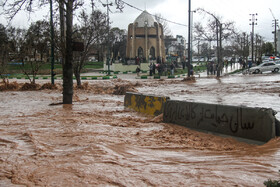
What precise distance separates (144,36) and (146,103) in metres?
49.2

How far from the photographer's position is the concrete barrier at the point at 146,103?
8805mm

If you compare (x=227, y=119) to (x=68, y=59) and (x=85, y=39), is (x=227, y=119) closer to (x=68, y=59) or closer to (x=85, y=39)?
(x=68, y=59)

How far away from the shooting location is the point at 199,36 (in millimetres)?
37812

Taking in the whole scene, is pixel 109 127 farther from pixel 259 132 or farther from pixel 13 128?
pixel 259 132

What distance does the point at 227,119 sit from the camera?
6156mm

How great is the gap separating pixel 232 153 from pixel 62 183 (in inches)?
109

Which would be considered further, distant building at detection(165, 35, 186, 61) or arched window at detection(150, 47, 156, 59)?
distant building at detection(165, 35, 186, 61)

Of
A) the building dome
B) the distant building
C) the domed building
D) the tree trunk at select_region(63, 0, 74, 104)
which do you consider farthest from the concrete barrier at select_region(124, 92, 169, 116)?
the distant building

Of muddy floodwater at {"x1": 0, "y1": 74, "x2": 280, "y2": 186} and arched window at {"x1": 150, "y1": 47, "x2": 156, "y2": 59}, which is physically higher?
arched window at {"x1": 150, "y1": 47, "x2": 156, "y2": 59}

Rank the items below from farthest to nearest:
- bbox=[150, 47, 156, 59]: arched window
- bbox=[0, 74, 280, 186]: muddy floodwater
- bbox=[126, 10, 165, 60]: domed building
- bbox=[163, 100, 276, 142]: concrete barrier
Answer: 1. bbox=[150, 47, 156, 59]: arched window
2. bbox=[126, 10, 165, 60]: domed building
3. bbox=[163, 100, 276, 142]: concrete barrier
4. bbox=[0, 74, 280, 186]: muddy floodwater

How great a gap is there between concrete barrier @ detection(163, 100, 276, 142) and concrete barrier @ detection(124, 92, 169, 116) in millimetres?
1127

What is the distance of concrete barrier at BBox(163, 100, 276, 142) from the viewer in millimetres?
5566

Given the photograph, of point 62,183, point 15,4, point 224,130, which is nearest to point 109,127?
point 224,130

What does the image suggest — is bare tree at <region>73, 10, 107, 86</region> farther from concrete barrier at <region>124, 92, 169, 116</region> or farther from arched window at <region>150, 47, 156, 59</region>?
arched window at <region>150, 47, 156, 59</region>
